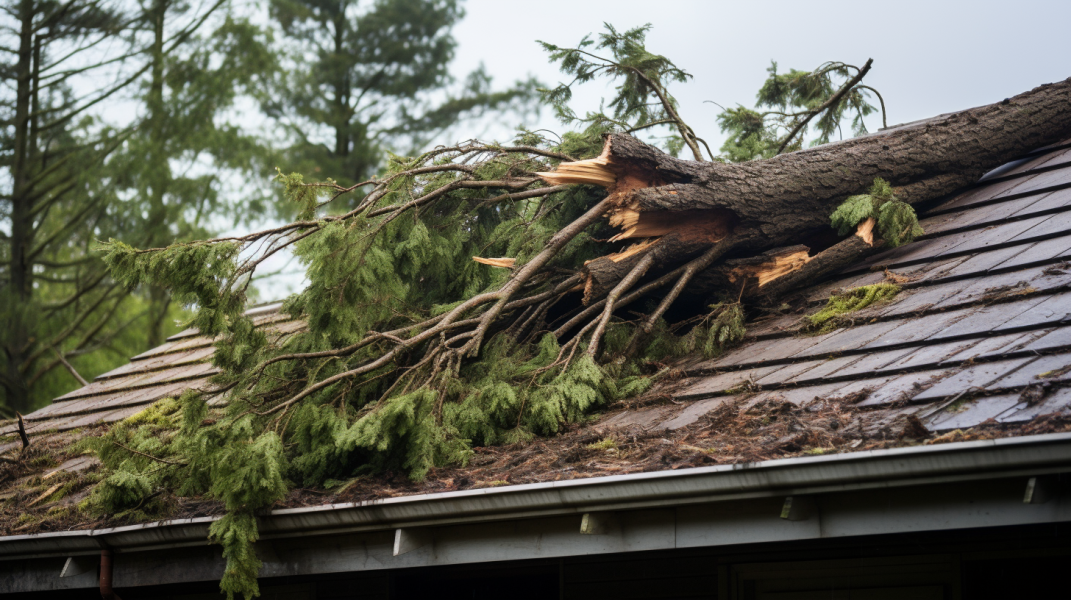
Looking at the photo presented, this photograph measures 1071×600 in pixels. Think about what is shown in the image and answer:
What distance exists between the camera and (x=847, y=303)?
4.16 m

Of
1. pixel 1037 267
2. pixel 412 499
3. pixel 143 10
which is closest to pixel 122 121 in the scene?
pixel 143 10

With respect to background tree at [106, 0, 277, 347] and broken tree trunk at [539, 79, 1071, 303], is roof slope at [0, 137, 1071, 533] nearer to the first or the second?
broken tree trunk at [539, 79, 1071, 303]

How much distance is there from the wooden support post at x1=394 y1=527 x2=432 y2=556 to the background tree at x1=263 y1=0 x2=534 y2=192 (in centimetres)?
1584

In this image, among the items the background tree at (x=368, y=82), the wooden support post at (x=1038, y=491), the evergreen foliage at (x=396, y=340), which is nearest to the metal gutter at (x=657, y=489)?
the wooden support post at (x=1038, y=491)

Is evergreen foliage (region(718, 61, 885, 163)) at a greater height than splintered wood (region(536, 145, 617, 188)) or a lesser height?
greater

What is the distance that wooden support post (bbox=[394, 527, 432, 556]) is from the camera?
3.26 m

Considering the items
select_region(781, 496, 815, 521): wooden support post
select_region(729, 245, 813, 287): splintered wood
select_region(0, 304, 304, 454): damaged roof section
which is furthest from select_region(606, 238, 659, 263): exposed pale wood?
select_region(0, 304, 304, 454): damaged roof section

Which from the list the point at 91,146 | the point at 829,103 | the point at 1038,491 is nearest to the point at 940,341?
the point at 1038,491

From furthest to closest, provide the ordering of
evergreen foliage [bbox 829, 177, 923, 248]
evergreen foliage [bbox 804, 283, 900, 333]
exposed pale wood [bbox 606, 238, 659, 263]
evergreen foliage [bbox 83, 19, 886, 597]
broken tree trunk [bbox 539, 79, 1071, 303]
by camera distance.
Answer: evergreen foliage [bbox 829, 177, 923, 248] → exposed pale wood [bbox 606, 238, 659, 263] → broken tree trunk [bbox 539, 79, 1071, 303] → evergreen foliage [bbox 804, 283, 900, 333] → evergreen foliage [bbox 83, 19, 886, 597]

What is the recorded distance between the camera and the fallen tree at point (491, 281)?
3.73m

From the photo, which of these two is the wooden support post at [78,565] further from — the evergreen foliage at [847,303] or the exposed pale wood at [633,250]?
the evergreen foliage at [847,303]

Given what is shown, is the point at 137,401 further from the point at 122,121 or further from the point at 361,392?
the point at 122,121

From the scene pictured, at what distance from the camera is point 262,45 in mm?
14656

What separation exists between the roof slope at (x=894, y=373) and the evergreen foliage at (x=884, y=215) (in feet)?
0.36
